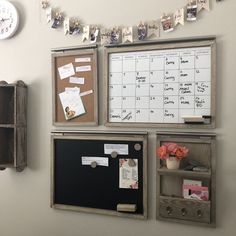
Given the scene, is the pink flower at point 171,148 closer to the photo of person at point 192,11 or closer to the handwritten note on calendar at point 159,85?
the handwritten note on calendar at point 159,85

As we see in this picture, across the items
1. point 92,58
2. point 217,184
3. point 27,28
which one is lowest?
point 217,184

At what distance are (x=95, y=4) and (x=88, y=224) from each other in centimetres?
140

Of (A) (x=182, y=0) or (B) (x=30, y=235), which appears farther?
(B) (x=30, y=235)

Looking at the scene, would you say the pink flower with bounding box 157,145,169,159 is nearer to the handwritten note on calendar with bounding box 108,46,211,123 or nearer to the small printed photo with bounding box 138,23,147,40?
the handwritten note on calendar with bounding box 108,46,211,123

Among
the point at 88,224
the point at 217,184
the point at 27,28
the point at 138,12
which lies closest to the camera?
the point at 217,184

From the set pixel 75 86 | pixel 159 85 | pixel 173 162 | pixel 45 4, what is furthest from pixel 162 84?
pixel 45 4

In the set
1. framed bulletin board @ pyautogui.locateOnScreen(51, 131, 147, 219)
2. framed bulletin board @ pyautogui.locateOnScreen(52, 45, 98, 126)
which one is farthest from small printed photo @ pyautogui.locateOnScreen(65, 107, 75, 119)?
framed bulletin board @ pyautogui.locateOnScreen(51, 131, 147, 219)

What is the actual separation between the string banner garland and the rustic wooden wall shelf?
1.61 feet

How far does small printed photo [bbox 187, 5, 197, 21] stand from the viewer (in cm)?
174

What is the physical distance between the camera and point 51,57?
2.09m

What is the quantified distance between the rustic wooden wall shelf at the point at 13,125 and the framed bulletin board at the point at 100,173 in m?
0.23

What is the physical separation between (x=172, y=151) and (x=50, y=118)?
34.6 inches

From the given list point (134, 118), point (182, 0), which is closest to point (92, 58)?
point (134, 118)

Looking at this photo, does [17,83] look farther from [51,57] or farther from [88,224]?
[88,224]
